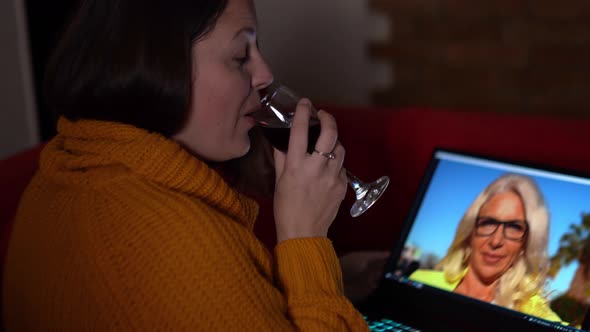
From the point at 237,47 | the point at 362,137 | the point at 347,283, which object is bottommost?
the point at 347,283

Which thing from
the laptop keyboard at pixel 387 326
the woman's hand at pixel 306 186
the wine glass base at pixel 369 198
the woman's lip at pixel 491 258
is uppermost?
the woman's hand at pixel 306 186

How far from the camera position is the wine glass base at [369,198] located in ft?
3.45

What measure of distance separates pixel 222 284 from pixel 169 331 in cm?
8

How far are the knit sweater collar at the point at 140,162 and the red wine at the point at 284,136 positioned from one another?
0.16m

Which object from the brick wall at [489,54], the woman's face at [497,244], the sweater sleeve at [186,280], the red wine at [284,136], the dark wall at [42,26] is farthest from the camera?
the brick wall at [489,54]

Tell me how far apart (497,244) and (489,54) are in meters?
1.86

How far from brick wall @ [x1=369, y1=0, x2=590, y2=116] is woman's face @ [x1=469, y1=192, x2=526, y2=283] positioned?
1725 millimetres

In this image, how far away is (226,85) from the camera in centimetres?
90

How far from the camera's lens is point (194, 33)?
2.81 ft

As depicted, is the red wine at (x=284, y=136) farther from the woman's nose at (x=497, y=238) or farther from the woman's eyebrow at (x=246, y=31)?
the woman's nose at (x=497, y=238)

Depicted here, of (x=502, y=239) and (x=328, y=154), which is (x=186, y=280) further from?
(x=502, y=239)

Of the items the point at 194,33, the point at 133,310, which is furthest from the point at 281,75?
the point at 133,310

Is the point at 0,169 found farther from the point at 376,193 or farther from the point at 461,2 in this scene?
the point at 461,2

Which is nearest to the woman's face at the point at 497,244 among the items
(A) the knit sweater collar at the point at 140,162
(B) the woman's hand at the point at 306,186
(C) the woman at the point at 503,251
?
(C) the woman at the point at 503,251
